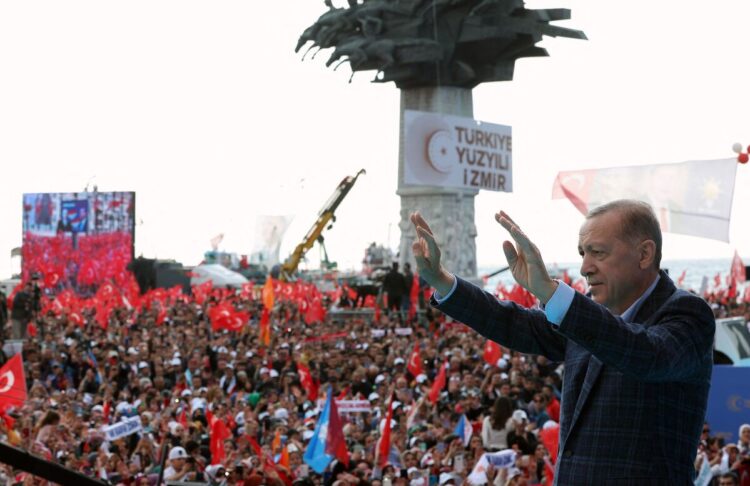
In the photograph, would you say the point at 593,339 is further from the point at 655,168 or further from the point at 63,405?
the point at 655,168

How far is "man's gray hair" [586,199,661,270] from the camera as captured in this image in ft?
8.63

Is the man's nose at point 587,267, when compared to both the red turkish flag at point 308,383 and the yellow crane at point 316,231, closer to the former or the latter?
the red turkish flag at point 308,383

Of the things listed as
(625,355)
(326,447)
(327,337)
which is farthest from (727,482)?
(327,337)

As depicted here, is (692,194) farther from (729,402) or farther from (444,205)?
(444,205)

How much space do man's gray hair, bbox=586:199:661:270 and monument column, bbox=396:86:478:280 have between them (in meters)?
37.1

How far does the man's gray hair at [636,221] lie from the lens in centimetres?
263

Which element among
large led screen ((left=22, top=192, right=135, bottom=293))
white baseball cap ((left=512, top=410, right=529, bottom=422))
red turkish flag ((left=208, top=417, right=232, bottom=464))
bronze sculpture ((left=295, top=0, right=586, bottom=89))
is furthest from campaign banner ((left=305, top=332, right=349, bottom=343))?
large led screen ((left=22, top=192, right=135, bottom=293))

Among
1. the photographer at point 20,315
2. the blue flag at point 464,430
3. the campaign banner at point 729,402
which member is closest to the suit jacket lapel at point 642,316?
the campaign banner at point 729,402

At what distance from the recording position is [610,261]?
2635 millimetres

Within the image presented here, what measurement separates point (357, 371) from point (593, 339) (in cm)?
1638

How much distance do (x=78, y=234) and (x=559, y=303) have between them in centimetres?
5594

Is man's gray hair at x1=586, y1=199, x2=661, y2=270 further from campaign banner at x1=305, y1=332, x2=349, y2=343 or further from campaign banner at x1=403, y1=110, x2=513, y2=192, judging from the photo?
campaign banner at x1=403, y1=110, x2=513, y2=192

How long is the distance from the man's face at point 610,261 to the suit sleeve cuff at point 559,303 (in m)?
0.18

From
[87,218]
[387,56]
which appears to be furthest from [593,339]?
[87,218]
